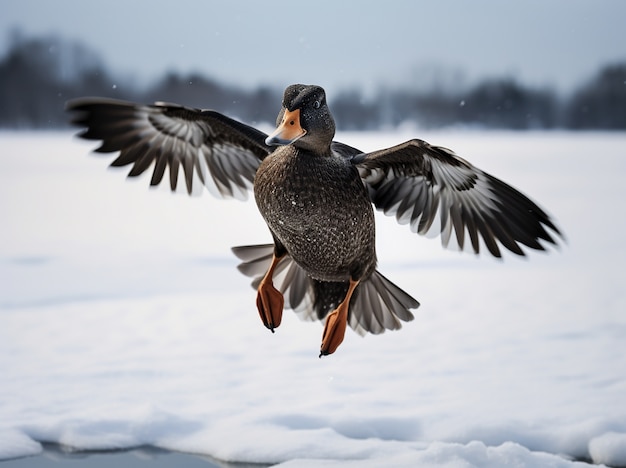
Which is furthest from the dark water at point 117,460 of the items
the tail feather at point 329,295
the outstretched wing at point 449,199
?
the outstretched wing at point 449,199

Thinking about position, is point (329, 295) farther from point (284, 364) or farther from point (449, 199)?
point (284, 364)

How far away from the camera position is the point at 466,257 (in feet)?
30.4

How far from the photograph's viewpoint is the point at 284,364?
6281 mm

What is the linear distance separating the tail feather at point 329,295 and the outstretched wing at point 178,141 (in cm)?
22

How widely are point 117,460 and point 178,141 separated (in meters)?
2.81

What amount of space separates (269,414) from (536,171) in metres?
8.59

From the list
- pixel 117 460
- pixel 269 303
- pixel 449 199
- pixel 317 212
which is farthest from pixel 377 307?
pixel 117 460

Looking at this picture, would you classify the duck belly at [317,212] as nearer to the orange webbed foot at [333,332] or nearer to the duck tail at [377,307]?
the orange webbed foot at [333,332]

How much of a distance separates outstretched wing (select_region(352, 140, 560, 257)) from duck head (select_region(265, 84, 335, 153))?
0.73 ft

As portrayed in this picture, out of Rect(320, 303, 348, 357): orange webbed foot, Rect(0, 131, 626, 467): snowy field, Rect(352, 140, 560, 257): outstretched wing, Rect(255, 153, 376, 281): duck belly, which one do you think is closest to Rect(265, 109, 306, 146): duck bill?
Rect(255, 153, 376, 281): duck belly

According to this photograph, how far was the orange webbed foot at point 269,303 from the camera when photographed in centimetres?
225

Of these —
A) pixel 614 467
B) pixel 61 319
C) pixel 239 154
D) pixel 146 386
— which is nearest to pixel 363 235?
pixel 239 154

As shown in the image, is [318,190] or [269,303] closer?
[318,190]

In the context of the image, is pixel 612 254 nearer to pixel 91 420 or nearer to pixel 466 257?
pixel 466 257
